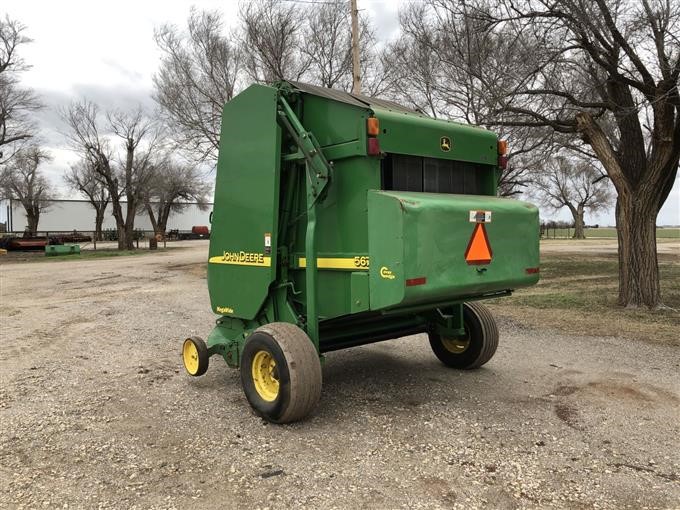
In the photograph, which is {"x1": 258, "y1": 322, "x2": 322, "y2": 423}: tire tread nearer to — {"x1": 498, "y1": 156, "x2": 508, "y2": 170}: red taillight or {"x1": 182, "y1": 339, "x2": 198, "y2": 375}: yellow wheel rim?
{"x1": 182, "y1": 339, "x2": 198, "y2": 375}: yellow wheel rim

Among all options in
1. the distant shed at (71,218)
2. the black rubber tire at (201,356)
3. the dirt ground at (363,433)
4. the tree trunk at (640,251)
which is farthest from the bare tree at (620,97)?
the distant shed at (71,218)

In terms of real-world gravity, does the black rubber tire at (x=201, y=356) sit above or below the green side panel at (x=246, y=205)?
below

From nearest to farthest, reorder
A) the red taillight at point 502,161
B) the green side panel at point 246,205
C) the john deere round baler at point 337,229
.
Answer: the john deere round baler at point 337,229 → the green side panel at point 246,205 → the red taillight at point 502,161

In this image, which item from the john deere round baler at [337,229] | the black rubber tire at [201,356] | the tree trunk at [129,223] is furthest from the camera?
the tree trunk at [129,223]

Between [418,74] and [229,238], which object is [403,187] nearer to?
[229,238]

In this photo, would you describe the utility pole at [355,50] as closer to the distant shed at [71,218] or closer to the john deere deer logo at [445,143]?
the john deere deer logo at [445,143]

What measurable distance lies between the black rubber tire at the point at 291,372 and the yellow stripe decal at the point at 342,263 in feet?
1.82

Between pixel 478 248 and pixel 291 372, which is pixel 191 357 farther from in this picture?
pixel 478 248

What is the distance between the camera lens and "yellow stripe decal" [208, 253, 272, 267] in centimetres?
467

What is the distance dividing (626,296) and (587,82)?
13.5 feet

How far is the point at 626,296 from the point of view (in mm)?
9906

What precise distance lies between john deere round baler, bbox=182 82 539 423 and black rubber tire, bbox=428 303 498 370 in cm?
86

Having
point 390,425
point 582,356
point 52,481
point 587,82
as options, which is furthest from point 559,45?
point 52,481

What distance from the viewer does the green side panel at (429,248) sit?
3.80 m
